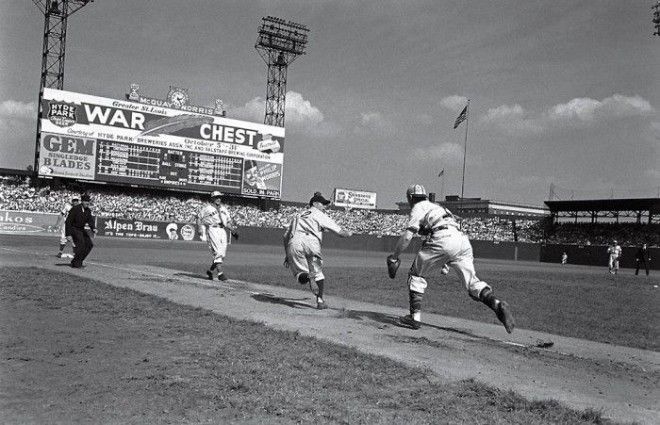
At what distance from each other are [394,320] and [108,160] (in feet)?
134

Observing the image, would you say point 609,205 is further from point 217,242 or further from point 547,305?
point 217,242

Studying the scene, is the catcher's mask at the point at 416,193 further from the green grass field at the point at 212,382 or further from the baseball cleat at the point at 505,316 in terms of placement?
the green grass field at the point at 212,382

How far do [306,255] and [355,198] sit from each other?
69.4 meters

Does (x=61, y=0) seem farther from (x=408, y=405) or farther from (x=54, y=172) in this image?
(x=408, y=405)

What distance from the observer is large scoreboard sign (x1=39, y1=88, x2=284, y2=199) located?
43.2 metres

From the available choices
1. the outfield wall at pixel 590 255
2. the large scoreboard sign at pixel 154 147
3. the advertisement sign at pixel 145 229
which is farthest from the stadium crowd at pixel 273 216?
the outfield wall at pixel 590 255

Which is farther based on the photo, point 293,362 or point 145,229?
point 145,229

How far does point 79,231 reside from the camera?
14.2 m

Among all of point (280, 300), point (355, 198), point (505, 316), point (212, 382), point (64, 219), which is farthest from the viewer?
point (355, 198)

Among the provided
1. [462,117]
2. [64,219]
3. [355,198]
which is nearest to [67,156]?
[64,219]

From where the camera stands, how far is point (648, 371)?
20.0ft

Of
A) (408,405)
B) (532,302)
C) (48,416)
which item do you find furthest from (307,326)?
(532,302)

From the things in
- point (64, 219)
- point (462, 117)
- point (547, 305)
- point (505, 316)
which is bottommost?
point (547, 305)

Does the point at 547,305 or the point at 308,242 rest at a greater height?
the point at 308,242
